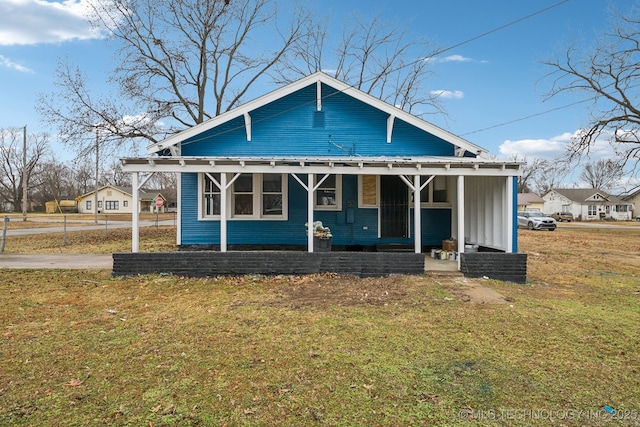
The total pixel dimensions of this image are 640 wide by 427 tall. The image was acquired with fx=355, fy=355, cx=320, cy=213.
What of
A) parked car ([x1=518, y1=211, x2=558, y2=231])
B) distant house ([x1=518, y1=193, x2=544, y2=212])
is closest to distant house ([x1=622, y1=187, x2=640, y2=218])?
distant house ([x1=518, y1=193, x2=544, y2=212])

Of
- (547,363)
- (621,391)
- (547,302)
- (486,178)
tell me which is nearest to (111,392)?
(547,363)

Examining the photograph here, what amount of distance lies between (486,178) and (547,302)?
436 centimetres

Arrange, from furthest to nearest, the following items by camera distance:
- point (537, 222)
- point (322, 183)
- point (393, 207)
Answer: point (537, 222) → point (393, 207) → point (322, 183)

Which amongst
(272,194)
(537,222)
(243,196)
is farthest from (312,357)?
(537,222)

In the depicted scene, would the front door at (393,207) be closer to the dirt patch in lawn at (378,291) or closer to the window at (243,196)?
the dirt patch in lawn at (378,291)

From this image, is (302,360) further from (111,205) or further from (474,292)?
(111,205)

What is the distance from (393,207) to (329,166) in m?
3.19

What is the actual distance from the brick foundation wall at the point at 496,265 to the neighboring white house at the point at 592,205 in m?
65.7

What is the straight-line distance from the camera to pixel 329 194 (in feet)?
35.9

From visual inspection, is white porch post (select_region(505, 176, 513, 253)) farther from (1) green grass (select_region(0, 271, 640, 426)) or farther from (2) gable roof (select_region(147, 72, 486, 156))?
(1) green grass (select_region(0, 271, 640, 426))

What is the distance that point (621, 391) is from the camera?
329 cm

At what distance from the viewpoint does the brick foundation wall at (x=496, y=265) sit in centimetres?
833

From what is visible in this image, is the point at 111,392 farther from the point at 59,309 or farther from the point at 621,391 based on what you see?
the point at 621,391

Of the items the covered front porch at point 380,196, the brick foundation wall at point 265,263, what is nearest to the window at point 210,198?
the covered front porch at point 380,196
